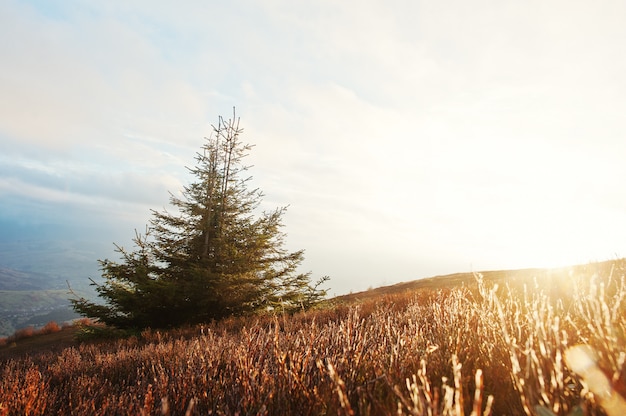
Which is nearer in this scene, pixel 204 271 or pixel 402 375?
pixel 402 375

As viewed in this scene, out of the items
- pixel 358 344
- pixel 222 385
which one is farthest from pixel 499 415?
pixel 222 385

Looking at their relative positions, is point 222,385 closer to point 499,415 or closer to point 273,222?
point 499,415

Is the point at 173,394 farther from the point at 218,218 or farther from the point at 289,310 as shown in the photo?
the point at 218,218

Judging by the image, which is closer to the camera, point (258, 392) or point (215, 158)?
point (258, 392)

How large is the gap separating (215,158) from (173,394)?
15327mm

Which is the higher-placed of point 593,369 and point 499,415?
point 593,369

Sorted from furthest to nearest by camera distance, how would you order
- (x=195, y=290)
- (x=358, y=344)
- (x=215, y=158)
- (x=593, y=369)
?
(x=215, y=158) → (x=195, y=290) → (x=358, y=344) → (x=593, y=369)

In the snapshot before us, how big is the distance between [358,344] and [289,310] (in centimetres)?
1195

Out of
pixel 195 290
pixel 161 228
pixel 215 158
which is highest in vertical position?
pixel 215 158

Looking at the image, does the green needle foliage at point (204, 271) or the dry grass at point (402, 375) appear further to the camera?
the green needle foliage at point (204, 271)

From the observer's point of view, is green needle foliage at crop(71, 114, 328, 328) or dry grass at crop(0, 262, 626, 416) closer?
dry grass at crop(0, 262, 626, 416)

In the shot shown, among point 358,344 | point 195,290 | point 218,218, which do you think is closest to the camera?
point 358,344

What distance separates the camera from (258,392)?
252 cm

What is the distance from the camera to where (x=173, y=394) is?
3.08 m
